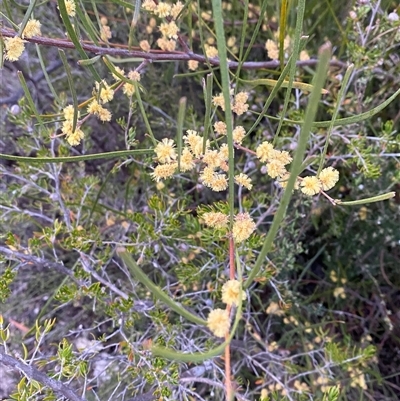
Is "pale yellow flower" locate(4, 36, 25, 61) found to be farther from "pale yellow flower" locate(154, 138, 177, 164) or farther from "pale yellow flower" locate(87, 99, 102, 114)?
"pale yellow flower" locate(154, 138, 177, 164)

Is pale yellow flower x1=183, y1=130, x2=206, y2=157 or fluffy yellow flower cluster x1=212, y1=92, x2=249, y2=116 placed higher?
fluffy yellow flower cluster x1=212, y1=92, x2=249, y2=116

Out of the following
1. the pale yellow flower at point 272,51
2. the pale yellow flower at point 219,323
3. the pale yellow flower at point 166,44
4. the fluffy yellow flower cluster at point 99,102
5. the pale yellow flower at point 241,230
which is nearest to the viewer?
the pale yellow flower at point 219,323

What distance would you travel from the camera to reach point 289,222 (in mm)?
985

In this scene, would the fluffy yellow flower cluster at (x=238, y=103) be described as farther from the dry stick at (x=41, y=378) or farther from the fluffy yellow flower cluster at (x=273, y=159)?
the dry stick at (x=41, y=378)

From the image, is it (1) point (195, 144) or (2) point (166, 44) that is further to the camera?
(2) point (166, 44)

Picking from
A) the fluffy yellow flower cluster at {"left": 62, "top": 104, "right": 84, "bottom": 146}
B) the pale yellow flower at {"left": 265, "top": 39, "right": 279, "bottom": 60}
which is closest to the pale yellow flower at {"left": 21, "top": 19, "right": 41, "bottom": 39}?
the fluffy yellow flower cluster at {"left": 62, "top": 104, "right": 84, "bottom": 146}

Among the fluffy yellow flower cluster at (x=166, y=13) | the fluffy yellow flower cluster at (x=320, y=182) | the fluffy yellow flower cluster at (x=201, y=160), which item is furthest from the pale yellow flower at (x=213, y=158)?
the fluffy yellow flower cluster at (x=166, y=13)

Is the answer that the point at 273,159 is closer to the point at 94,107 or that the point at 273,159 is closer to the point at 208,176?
the point at 208,176

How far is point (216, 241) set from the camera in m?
0.85

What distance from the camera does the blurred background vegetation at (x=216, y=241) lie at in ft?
2.85

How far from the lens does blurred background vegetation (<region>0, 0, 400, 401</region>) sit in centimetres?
87

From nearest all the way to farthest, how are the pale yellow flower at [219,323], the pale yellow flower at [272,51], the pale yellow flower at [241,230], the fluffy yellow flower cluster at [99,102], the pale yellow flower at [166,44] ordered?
1. the pale yellow flower at [219,323]
2. the pale yellow flower at [241,230]
3. the fluffy yellow flower cluster at [99,102]
4. the pale yellow flower at [166,44]
5. the pale yellow flower at [272,51]

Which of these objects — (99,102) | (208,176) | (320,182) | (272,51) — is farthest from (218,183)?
(272,51)

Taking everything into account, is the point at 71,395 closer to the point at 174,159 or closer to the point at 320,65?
the point at 174,159
